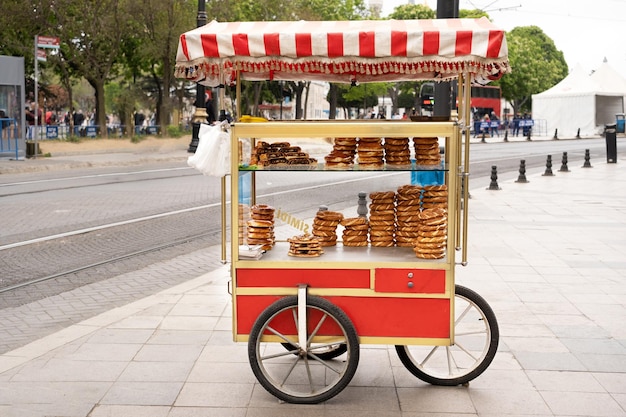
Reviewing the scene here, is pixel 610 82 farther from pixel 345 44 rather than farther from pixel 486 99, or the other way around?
pixel 345 44

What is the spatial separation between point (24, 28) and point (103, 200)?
22.9 metres

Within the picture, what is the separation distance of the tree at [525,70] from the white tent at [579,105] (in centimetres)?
1823

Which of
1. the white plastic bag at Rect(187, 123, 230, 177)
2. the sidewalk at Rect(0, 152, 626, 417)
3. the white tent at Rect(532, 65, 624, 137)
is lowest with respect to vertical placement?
the sidewalk at Rect(0, 152, 626, 417)

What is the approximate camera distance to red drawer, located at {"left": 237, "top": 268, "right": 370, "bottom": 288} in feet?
18.0

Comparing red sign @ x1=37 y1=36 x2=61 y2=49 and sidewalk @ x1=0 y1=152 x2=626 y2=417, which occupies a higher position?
red sign @ x1=37 y1=36 x2=61 y2=49

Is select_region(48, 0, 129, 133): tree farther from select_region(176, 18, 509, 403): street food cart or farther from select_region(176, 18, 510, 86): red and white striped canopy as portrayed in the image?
select_region(176, 18, 510, 86): red and white striped canopy

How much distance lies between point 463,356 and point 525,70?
281 feet

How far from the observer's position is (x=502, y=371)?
5.99 metres

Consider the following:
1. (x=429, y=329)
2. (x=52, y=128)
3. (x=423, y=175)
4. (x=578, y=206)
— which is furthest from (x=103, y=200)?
(x=52, y=128)


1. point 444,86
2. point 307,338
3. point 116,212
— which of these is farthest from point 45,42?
point 307,338

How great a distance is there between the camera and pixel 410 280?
5461 mm

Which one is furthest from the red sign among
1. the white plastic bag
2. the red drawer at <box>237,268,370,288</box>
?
the red drawer at <box>237,268,370,288</box>

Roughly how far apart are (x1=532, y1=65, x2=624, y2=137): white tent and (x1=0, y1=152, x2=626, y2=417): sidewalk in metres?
50.2

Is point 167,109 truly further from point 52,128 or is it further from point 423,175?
point 423,175
